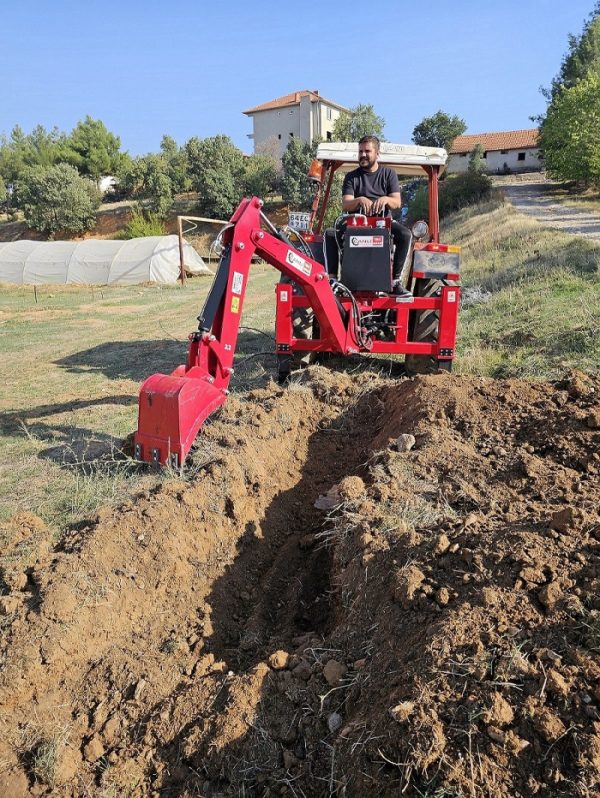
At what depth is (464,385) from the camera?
4758mm

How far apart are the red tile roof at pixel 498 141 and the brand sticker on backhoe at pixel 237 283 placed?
5850 centimetres

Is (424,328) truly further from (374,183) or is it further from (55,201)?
(55,201)

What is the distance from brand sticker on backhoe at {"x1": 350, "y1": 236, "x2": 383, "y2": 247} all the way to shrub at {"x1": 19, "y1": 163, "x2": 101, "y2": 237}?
4106 cm

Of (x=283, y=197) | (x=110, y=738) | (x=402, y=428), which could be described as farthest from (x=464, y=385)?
(x=283, y=197)

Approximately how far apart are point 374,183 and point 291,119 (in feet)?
191

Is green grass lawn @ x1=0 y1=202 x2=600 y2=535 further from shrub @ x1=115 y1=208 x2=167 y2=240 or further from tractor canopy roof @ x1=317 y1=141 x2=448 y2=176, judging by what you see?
shrub @ x1=115 y1=208 x2=167 y2=240

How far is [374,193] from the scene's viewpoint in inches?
244

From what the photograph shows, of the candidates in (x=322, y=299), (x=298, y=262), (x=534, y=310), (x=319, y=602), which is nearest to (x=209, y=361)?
(x=298, y=262)

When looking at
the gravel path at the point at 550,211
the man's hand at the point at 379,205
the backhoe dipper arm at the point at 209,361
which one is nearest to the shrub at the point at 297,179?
the gravel path at the point at 550,211

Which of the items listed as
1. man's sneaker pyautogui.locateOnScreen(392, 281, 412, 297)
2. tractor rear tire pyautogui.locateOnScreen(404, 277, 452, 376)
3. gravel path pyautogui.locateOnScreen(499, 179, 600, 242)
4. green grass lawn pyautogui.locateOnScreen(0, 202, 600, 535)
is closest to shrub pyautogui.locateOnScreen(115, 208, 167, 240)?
green grass lawn pyautogui.locateOnScreen(0, 202, 600, 535)

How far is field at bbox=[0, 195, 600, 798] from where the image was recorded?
1.87 meters

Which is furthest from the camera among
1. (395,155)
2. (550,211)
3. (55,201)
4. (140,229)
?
(55,201)

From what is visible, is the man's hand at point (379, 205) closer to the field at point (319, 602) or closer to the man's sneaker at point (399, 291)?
the man's sneaker at point (399, 291)

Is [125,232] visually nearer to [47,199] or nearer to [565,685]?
[47,199]
